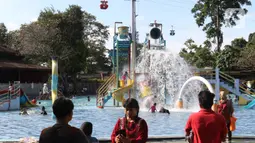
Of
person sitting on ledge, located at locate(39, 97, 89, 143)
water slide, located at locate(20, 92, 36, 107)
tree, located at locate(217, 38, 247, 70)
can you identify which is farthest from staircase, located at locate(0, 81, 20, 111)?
tree, located at locate(217, 38, 247, 70)

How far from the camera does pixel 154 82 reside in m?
28.4

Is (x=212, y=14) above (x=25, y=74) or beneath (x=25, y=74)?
above

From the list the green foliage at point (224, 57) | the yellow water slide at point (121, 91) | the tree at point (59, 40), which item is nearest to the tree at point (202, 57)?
the green foliage at point (224, 57)

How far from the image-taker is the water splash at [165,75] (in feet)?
90.3

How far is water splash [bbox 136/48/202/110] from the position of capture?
27.5 meters

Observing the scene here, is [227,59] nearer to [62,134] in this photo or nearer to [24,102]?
[24,102]

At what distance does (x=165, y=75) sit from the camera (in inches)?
1126

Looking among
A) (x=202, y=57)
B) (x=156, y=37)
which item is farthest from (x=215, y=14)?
(x=156, y=37)

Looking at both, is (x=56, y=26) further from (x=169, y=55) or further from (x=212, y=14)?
(x=169, y=55)

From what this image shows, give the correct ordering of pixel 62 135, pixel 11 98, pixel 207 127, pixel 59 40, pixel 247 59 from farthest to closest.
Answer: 1. pixel 59 40
2. pixel 247 59
3. pixel 11 98
4. pixel 207 127
5. pixel 62 135

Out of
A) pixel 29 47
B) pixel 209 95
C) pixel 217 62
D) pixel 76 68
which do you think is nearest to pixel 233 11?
pixel 217 62

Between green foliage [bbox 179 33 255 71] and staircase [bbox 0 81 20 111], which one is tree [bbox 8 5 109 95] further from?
staircase [bbox 0 81 20 111]

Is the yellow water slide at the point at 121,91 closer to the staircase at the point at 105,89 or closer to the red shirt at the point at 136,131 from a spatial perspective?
the staircase at the point at 105,89

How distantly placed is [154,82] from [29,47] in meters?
23.6
